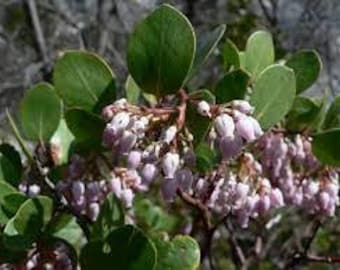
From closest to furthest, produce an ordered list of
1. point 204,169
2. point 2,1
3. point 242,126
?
point 242,126
point 204,169
point 2,1

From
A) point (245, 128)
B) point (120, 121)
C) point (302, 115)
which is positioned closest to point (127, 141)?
point (120, 121)

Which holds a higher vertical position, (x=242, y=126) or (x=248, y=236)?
(x=242, y=126)

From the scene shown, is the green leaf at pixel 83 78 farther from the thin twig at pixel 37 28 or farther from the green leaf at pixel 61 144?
the thin twig at pixel 37 28

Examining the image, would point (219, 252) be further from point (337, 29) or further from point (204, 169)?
point (204, 169)

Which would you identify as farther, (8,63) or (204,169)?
(8,63)

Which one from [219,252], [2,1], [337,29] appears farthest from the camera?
[2,1]

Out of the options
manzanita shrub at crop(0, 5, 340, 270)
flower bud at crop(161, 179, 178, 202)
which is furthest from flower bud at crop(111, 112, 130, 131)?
flower bud at crop(161, 179, 178, 202)

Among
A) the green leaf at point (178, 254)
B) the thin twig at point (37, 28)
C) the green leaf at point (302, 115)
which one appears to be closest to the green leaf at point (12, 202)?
the green leaf at point (178, 254)

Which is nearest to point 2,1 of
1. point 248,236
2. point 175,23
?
point 248,236
